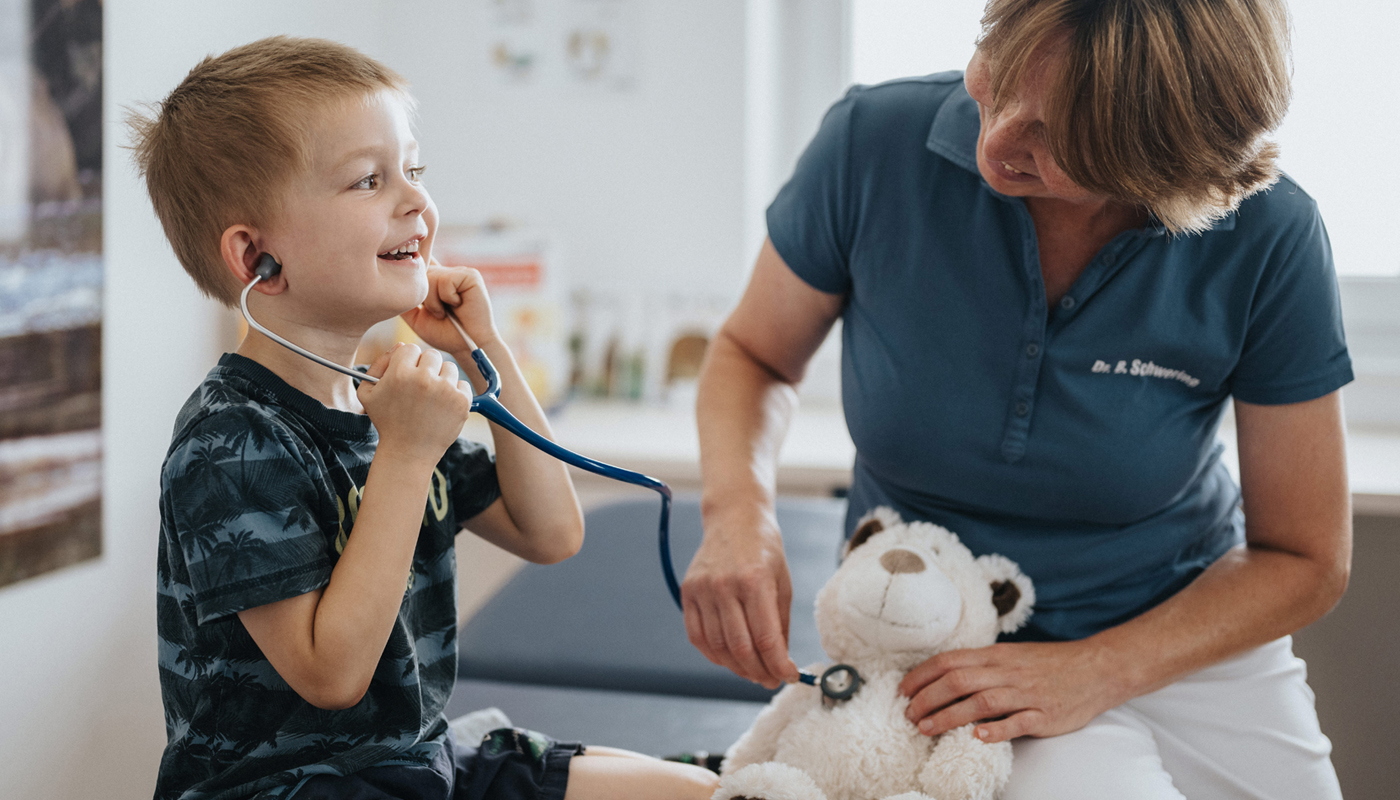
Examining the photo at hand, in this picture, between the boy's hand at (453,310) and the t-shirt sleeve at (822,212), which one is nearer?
the boy's hand at (453,310)

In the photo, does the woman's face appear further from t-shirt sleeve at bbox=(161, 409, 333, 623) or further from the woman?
t-shirt sleeve at bbox=(161, 409, 333, 623)

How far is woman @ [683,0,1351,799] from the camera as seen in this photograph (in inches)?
36.7

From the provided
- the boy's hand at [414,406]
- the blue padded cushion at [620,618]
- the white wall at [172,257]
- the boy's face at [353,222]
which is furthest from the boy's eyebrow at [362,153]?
the blue padded cushion at [620,618]

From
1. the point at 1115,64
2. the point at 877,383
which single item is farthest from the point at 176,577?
the point at 1115,64

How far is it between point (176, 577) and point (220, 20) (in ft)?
5.16

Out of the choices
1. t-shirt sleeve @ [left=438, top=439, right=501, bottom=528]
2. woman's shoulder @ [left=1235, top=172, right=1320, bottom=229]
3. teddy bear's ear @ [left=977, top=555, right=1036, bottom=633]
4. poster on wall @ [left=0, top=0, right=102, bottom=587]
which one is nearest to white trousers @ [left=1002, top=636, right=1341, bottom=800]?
teddy bear's ear @ [left=977, top=555, right=1036, bottom=633]

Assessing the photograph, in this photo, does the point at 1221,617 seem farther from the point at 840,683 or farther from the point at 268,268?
the point at 268,268

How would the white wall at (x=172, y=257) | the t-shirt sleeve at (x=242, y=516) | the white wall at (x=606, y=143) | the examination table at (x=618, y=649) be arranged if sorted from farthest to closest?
the white wall at (x=606, y=143) < the white wall at (x=172, y=257) < the examination table at (x=618, y=649) < the t-shirt sleeve at (x=242, y=516)

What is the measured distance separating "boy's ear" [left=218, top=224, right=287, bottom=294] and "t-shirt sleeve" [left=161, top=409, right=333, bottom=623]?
0.32 ft

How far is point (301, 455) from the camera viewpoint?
0.77 m

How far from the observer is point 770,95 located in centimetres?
249

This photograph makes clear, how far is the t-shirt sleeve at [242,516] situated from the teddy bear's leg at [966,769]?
20.3 inches

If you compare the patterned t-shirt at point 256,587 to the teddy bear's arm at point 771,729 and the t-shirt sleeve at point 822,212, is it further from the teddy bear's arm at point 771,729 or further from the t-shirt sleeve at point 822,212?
the t-shirt sleeve at point 822,212

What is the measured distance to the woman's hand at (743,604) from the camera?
96cm
